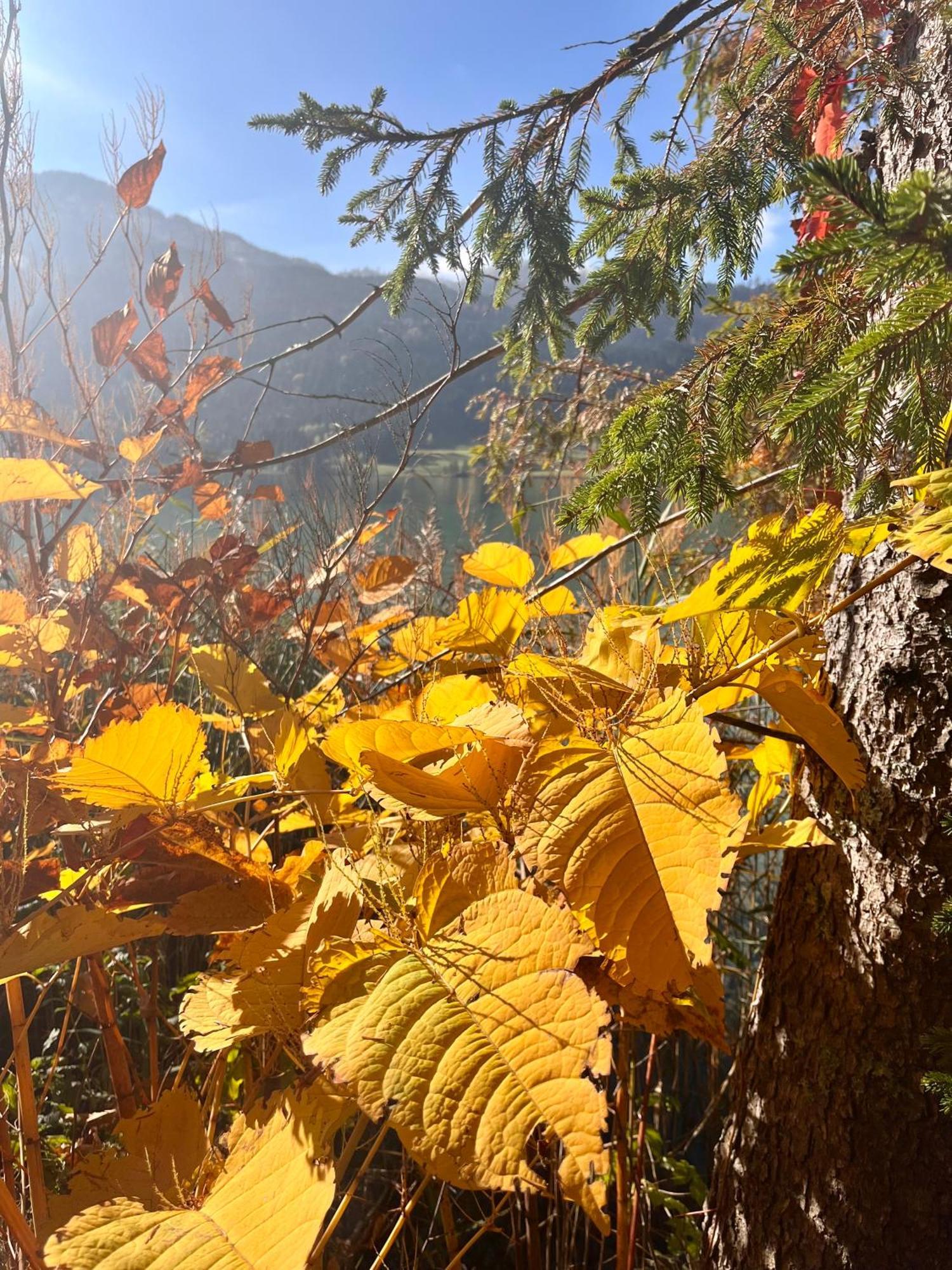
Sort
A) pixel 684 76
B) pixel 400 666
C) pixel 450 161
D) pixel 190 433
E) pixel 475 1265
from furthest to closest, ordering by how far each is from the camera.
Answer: pixel 684 76, pixel 450 161, pixel 190 433, pixel 475 1265, pixel 400 666

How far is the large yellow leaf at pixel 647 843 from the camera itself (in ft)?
1.13

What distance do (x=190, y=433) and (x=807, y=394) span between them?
3.19 feet

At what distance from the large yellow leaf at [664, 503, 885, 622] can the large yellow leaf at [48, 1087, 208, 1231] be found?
46cm

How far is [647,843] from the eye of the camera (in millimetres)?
373

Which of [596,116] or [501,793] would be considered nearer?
[501,793]

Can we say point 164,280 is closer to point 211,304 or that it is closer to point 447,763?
point 211,304

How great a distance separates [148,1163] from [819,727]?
1.64 feet

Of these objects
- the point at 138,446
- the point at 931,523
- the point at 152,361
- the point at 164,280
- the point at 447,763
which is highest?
the point at 164,280

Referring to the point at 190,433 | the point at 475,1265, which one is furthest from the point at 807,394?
the point at 475,1265

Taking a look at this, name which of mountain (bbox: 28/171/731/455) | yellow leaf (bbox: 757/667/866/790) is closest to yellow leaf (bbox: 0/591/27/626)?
mountain (bbox: 28/171/731/455)

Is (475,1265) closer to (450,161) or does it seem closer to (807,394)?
(807,394)

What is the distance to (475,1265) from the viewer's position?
105 centimetres

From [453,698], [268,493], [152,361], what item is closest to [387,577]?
[268,493]

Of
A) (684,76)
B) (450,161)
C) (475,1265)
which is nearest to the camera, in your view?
(475,1265)
